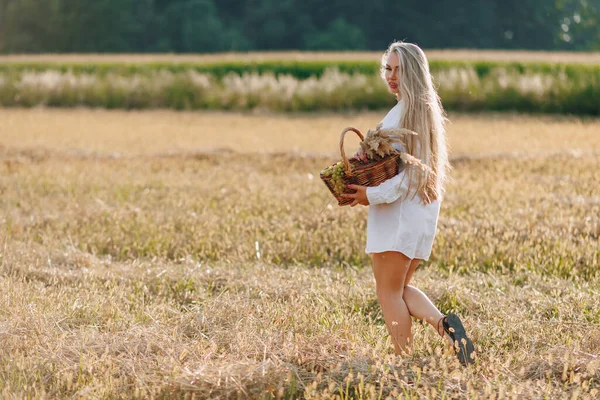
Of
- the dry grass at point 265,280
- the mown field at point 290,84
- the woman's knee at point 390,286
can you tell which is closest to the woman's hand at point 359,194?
the woman's knee at point 390,286

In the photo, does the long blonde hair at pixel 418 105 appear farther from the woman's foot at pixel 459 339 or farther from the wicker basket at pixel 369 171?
the woman's foot at pixel 459 339

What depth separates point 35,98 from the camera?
22.7m

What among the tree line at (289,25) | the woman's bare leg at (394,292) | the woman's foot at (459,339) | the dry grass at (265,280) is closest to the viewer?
the dry grass at (265,280)

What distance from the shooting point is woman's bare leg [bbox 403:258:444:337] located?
14.7 feet

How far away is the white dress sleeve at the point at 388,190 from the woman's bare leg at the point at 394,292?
304 mm

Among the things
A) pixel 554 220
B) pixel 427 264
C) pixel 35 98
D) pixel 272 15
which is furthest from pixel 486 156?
pixel 272 15

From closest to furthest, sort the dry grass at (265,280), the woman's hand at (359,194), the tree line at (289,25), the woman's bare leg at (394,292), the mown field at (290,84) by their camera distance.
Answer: the dry grass at (265,280)
the woman's hand at (359,194)
the woman's bare leg at (394,292)
the mown field at (290,84)
the tree line at (289,25)

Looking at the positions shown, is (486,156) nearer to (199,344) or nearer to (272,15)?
(199,344)

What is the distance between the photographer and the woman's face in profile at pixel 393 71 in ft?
14.7

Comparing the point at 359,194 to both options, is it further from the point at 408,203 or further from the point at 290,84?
the point at 290,84

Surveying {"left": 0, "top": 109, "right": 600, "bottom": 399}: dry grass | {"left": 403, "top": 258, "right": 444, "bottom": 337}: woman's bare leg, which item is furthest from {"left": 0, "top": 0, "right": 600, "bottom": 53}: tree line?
{"left": 403, "top": 258, "right": 444, "bottom": 337}: woman's bare leg

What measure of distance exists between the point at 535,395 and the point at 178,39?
1857 inches

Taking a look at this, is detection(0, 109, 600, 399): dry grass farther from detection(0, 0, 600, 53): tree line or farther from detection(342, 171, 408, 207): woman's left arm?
detection(0, 0, 600, 53): tree line

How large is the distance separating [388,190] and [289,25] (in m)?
45.4
